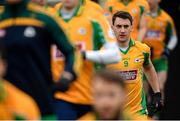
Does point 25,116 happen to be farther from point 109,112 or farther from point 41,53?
point 41,53

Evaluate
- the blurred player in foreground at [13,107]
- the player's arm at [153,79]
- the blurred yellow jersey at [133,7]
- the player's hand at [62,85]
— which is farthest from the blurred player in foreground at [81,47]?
the blurred yellow jersey at [133,7]

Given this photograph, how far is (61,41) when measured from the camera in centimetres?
747

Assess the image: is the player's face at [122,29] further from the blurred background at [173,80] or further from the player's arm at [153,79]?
the blurred background at [173,80]

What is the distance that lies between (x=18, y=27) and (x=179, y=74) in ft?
28.7

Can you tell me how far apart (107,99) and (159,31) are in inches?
374

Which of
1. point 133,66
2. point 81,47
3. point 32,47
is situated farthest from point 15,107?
point 133,66

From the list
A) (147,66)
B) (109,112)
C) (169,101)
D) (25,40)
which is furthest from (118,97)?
(169,101)

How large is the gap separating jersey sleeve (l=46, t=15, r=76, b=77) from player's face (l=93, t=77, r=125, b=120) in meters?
1.38

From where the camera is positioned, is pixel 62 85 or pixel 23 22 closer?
pixel 62 85

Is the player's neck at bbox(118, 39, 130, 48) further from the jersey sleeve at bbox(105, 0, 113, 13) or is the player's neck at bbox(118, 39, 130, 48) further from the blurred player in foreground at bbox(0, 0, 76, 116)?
the jersey sleeve at bbox(105, 0, 113, 13)

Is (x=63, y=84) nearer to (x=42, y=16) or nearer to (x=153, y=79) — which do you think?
(x=42, y=16)

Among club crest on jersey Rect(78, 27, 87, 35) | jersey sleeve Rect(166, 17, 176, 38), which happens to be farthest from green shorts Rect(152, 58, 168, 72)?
club crest on jersey Rect(78, 27, 87, 35)

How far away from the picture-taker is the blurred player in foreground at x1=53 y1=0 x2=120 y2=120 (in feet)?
27.6

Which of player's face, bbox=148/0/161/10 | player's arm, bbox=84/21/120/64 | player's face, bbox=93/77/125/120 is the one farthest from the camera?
player's face, bbox=148/0/161/10
